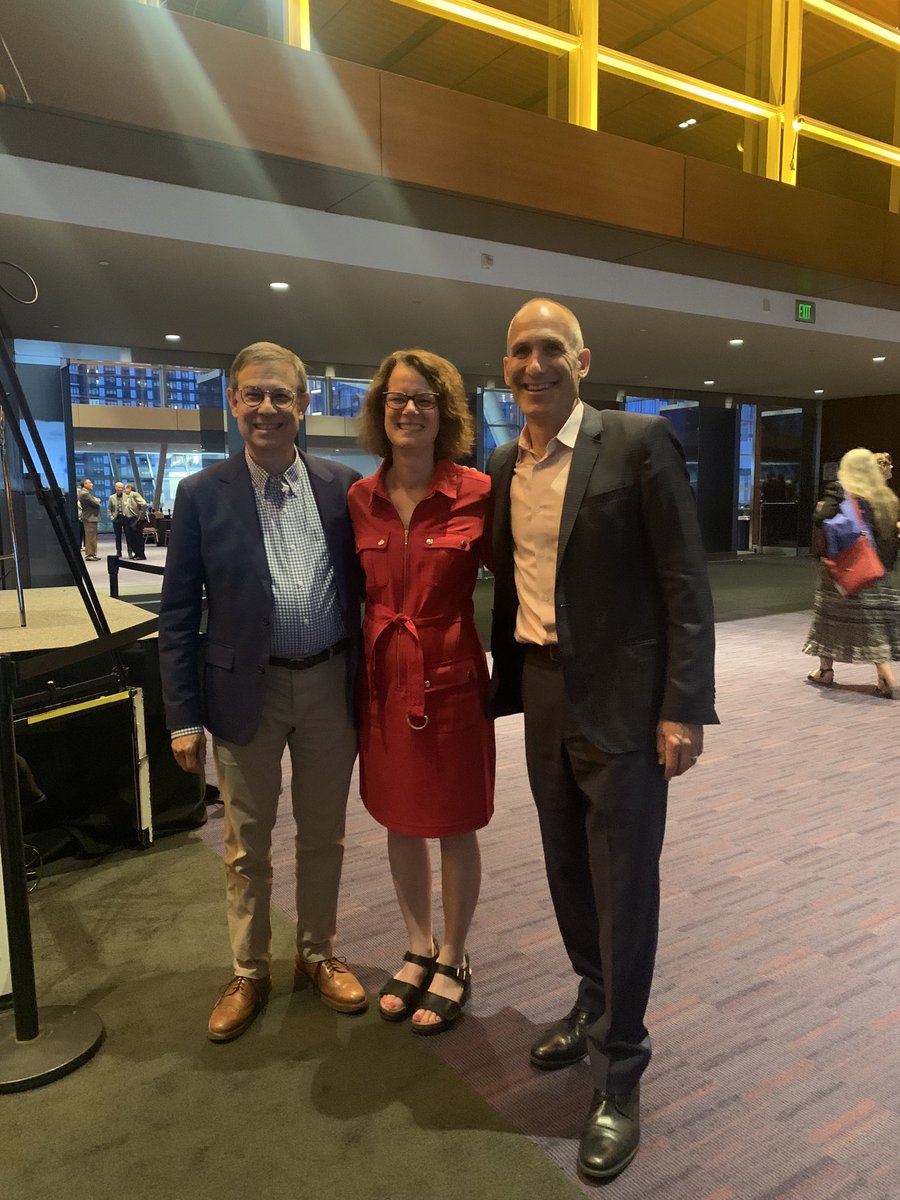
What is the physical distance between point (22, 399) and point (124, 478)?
1109 centimetres

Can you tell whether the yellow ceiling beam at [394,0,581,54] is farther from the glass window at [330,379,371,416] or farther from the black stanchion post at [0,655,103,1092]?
the glass window at [330,379,371,416]

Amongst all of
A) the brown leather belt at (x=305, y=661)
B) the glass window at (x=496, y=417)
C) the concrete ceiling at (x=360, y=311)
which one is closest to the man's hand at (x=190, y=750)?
the brown leather belt at (x=305, y=661)

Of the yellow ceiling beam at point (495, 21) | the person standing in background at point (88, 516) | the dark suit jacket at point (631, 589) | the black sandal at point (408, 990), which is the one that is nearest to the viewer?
the dark suit jacket at point (631, 589)

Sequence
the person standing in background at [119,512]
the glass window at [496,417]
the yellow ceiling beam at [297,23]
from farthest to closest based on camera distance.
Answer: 1. the person standing in background at [119,512]
2. the glass window at [496,417]
3. the yellow ceiling beam at [297,23]

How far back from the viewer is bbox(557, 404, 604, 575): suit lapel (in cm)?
170

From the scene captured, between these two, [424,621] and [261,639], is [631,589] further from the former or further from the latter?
[261,639]

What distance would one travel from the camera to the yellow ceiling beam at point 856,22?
6575 millimetres

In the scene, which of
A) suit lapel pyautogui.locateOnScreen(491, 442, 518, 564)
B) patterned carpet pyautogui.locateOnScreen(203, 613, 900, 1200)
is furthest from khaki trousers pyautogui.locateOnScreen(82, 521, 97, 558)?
suit lapel pyautogui.locateOnScreen(491, 442, 518, 564)

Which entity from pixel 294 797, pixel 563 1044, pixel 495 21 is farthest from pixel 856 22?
pixel 563 1044

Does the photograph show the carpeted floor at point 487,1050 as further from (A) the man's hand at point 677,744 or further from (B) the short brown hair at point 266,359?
(B) the short brown hair at point 266,359

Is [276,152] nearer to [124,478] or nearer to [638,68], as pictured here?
[638,68]

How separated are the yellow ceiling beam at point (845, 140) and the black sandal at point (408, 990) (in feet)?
22.1

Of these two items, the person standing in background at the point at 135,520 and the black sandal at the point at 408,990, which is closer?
the black sandal at the point at 408,990

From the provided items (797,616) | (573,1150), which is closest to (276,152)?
(573,1150)
